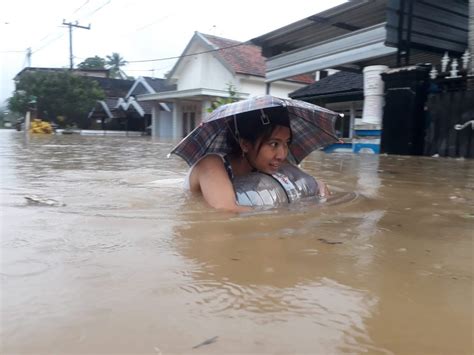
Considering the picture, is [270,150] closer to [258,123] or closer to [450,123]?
[258,123]

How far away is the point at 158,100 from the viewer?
1004 inches

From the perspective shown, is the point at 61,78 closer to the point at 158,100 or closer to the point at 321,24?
the point at 158,100

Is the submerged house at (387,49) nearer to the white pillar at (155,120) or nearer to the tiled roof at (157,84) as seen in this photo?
the white pillar at (155,120)

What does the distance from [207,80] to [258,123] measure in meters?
22.1

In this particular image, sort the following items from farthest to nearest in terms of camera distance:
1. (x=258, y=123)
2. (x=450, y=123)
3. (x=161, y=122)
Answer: (x=161, y=122), (x=450, y=123), (x=258, y=123)

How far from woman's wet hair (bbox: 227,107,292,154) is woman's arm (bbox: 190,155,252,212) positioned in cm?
23

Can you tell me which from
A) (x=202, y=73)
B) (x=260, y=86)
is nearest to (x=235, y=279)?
(x=260, y=86)

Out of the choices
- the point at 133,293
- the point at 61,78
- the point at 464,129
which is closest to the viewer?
the point at 133,293

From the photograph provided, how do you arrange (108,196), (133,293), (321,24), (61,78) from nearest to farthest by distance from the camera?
(133,293), (108,196), (321,24), (61,78)

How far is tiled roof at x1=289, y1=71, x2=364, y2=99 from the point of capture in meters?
14.4

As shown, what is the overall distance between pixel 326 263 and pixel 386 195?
204 cm

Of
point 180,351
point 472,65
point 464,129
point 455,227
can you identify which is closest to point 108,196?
point 455,227

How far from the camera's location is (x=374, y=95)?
322 inches

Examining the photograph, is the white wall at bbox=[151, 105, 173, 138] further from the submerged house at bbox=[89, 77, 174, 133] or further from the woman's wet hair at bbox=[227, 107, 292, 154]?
the woman's wet hair at bbox=[227, 107, 292, 154]
